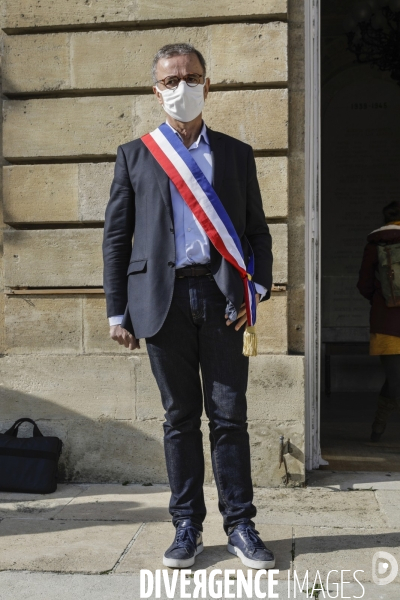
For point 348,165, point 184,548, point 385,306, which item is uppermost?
point 348,165

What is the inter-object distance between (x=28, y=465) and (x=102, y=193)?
1.69m

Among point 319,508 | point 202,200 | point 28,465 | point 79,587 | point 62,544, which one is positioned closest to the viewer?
point 79,587

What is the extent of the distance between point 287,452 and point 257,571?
166cm

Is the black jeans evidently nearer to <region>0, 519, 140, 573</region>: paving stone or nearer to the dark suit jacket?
the dark suit jacket

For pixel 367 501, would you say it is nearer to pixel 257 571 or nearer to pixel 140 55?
pixel 257 571

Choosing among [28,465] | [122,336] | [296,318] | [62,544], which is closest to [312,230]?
[296,318]

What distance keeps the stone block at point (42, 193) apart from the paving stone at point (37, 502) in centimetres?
164

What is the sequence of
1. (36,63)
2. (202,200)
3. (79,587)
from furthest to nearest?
(36,63) < (202,200) < (79,587)

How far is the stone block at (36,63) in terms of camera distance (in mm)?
5418

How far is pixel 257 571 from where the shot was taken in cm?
360

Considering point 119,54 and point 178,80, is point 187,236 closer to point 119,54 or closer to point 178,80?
point 178,80

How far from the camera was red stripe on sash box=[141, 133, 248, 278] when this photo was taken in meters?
3.61

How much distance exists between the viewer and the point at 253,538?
3705 mm

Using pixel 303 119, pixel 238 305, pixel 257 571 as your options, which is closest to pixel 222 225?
pixel 238 305
